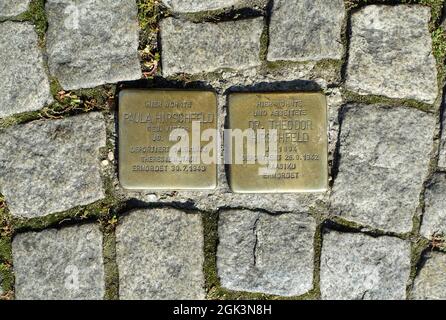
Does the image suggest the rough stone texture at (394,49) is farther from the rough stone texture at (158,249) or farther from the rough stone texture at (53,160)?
the rough stone texture at (53,160)

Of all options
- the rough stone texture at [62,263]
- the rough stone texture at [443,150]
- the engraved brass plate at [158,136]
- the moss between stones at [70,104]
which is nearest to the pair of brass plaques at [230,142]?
the engraved brass plate at [158,136]

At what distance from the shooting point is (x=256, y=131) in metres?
2.08

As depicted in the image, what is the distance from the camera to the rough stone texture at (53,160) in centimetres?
214

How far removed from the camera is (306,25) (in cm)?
211

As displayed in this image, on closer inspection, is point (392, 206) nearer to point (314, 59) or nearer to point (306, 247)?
point (306, 247)

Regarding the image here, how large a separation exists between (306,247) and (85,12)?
5.52 feet

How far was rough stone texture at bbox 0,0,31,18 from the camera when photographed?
6.98 feet

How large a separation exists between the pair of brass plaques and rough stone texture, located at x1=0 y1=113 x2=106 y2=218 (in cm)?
18

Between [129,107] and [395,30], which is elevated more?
[395,30]

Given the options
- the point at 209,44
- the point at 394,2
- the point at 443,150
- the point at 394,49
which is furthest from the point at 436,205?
the point at 209,44

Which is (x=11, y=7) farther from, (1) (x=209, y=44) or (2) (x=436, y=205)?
(2) (x=436, y=205)

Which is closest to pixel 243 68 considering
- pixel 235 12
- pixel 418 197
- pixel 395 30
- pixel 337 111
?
pixel 235 12

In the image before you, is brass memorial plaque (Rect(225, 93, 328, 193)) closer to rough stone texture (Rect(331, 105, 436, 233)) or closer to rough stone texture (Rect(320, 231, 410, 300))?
rough stone texture (Rect(331, 105, 436, 233))

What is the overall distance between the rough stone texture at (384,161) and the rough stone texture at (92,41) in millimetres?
1183
